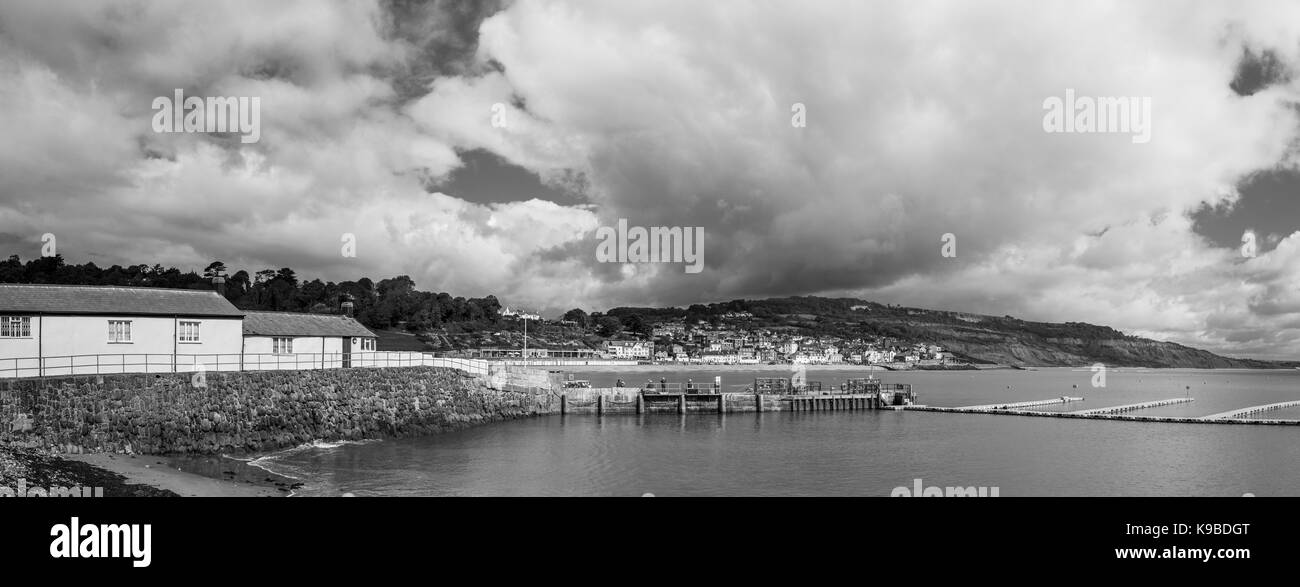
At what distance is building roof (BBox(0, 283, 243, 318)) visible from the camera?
31.8 m

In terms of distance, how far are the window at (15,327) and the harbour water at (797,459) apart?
38.3 feet

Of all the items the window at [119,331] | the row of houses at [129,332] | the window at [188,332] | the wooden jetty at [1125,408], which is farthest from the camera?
the wooden jetty at [1125,408]

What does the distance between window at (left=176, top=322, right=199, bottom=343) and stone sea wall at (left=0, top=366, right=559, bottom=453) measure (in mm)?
2767

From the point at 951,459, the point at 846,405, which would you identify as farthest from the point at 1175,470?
the point at 846,405

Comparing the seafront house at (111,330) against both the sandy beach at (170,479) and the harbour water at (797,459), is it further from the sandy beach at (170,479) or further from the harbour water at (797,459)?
the harbour water at (797,459)

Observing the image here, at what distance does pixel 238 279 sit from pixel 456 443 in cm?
17398

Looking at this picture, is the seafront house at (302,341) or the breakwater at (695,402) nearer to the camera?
the seafront house at (302,341)

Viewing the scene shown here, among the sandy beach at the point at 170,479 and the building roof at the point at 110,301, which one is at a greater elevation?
the building roof at the point at 110,301

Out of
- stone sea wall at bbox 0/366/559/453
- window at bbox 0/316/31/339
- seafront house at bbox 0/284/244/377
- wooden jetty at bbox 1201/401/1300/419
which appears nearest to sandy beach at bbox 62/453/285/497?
stone sea wall at bbox 0/366/559/453

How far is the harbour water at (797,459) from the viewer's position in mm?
28812

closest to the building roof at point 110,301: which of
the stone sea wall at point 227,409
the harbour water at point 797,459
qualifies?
the stone sea wall at point 227,409

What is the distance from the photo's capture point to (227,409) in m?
33.4

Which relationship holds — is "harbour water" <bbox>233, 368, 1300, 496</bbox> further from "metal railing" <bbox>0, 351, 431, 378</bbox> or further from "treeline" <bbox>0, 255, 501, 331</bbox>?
"treeline" <bbox>0, 255, 501, 331</bbox>
